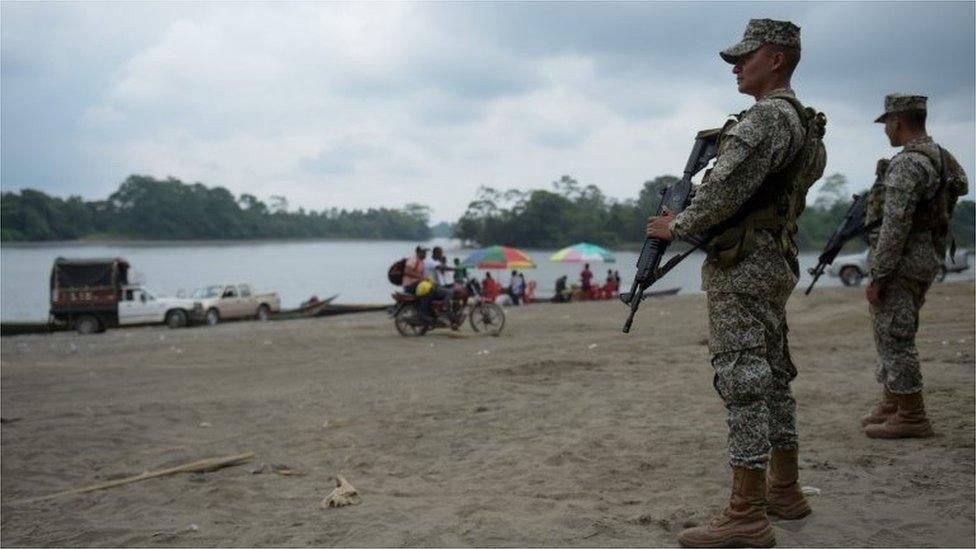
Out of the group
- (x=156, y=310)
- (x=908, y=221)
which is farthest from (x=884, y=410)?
(x=156, y=310)

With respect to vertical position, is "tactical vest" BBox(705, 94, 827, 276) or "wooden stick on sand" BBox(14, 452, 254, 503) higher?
"tactical vest" BBox(705, 94, 827, 276)

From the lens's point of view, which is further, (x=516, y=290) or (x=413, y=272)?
(x=516, y=290)

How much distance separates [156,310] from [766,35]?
89.0 feet

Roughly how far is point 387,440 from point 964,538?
409 centimetres

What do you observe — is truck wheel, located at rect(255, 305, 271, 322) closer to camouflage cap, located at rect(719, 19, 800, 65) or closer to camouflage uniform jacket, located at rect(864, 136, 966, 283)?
camouflage uniform jacket, located at rect(864, 136, 966, 283)

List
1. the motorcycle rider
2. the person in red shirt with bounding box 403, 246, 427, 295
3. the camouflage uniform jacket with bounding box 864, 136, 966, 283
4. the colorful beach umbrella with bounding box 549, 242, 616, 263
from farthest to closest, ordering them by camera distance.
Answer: the colorful beach umbrella with bounding box 549, 242, 616, 263
the person in red shirt with bounding box 403, 246, 427, 295
the motorcycle rider
the camouflage uniform jacket with bounding box 864, 136, 966, 283

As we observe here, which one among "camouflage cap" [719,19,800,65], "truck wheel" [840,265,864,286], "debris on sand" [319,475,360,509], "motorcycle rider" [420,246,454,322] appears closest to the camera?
"camouflage cap" [719,19,800,65]

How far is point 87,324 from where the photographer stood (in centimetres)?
2655

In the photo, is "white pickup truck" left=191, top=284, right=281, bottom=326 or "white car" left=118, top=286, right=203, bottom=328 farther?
"white pickup truck" left=191, top=284, right=281, bottom=326

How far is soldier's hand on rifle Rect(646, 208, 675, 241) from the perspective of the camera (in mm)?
3479

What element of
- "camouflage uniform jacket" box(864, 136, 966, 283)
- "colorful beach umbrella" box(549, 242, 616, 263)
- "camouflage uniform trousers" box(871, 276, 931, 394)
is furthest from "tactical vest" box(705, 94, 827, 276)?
"colorful beach umbrella" box(549, 242, 616, 263)

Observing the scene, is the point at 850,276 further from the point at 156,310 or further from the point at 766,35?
the point at 766,35

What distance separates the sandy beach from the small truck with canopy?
51.1 feet

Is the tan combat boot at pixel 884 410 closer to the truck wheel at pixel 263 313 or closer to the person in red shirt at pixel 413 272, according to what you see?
the person in red shirt at pixel 413 272
